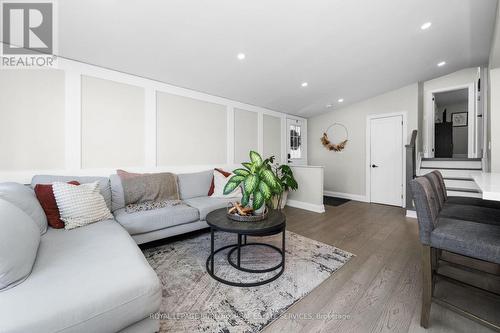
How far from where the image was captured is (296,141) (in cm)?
557

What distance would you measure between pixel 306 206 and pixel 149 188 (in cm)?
286

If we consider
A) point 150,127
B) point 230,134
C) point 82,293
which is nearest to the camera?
point 82,293

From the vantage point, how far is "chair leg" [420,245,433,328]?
1.25 metres

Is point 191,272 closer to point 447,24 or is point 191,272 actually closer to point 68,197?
point 68,197

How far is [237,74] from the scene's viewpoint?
125 inches

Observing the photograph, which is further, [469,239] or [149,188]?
[149,188]

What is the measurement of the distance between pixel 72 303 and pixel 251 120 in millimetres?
3887

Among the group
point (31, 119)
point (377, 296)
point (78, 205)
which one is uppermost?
point (31, 119)

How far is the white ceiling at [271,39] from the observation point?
2.00 m

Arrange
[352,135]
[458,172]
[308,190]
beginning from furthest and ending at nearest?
[352,135] < [308,190] < [458,172]

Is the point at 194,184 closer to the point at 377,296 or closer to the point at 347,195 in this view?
the point at 377,296

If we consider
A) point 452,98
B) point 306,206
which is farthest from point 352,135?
point 452,98

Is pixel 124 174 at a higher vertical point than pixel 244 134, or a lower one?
lower

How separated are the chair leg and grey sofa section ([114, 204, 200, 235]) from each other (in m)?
2.15
